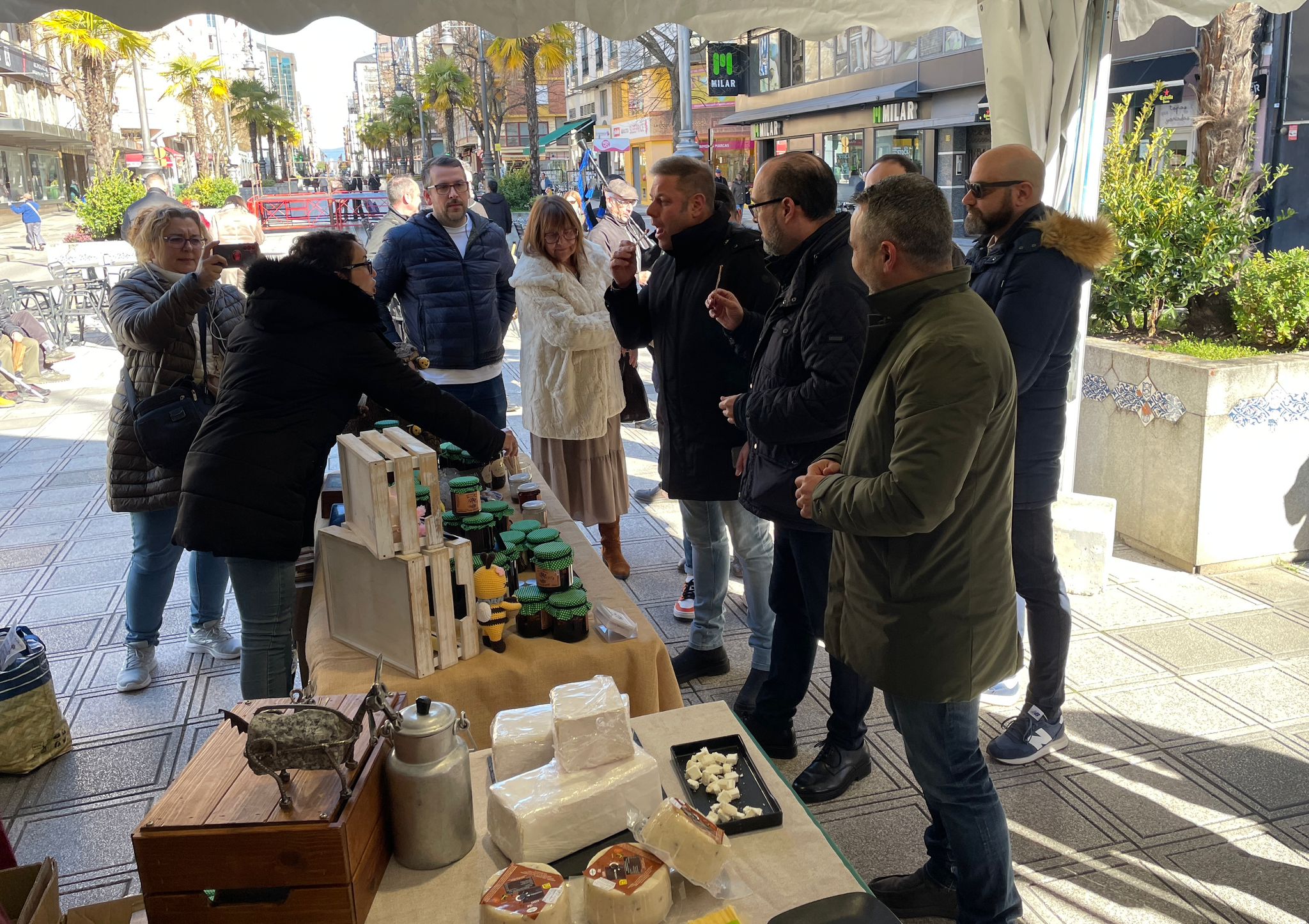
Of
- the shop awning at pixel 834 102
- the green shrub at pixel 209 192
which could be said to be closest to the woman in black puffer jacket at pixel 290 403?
the green shrub at pixel 209 192

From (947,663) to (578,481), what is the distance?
279cm

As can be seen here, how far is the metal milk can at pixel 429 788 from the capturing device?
1444 mm

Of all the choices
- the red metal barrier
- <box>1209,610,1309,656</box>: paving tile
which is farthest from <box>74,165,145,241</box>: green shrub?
<box>1209,610,1309,656</box>: paving tile

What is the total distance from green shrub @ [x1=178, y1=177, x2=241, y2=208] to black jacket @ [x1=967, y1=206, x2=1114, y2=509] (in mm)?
21074

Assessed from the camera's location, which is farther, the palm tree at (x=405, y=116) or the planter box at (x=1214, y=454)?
the palm tree at (x=405, y=116)

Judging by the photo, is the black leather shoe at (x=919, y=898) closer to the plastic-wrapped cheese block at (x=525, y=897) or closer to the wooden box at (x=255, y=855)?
the plastic-wrapped cheese block at (x=525, y=897)

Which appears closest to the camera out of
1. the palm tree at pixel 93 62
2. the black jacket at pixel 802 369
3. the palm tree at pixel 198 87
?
the black jacket at pixel 802 369

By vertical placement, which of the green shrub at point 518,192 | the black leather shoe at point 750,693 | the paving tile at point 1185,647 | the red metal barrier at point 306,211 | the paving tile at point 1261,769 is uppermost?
the green shrub at point 518,192

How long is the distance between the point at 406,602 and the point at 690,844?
3.05 ft

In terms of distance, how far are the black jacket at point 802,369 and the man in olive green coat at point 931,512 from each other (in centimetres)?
48

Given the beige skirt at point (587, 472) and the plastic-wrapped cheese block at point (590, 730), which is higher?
the plastic-wrapped cheese block at point (590, 730)

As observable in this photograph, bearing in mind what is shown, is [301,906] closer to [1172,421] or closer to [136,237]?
[136,237]

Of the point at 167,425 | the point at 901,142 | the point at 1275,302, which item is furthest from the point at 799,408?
the point at 901,142

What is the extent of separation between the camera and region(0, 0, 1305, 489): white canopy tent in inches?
135
